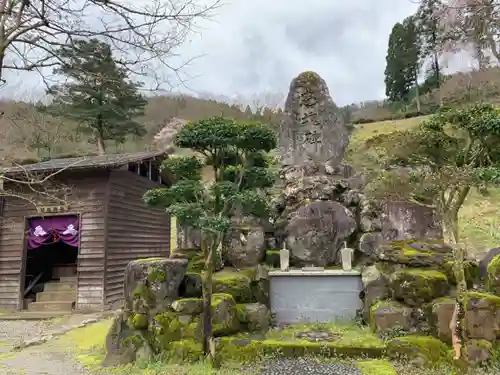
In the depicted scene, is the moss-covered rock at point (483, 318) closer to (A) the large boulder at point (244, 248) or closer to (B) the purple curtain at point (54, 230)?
(A) the large boulder at point (244, 248)

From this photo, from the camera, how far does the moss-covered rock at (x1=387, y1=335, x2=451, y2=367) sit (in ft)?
18.6

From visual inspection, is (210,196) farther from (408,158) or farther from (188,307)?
(408,158)

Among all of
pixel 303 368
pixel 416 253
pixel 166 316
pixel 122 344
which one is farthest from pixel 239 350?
pixel 416 253

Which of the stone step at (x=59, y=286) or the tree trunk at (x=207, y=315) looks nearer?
the tree trunk at (x=207, y=315)

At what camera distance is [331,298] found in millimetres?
8273

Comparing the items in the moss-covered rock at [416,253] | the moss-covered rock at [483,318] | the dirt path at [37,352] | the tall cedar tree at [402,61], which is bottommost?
the dirt path at [37,352]

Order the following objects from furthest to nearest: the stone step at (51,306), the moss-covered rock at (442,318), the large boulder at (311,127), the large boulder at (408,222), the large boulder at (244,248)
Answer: the stone step at (51,306) < the large boulder at (311,127) < the large boulder at (408,222) < the large boulder at (244,248) < the moss-covered rock at (442,318)

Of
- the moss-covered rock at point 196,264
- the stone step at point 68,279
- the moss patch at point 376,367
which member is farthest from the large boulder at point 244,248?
the stone step at point 68,279

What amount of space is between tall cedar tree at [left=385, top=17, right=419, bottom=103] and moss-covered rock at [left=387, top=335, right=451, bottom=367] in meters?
31.9

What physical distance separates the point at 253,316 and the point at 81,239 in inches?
309

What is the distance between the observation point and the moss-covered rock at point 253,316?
7.16 meters

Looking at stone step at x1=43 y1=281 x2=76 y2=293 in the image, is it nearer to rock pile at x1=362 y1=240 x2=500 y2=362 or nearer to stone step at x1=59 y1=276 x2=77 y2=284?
stone step at x1=59 y1=276 x2=77 y2=284

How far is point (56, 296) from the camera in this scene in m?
13.5

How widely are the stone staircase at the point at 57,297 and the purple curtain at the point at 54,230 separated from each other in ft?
5.61
